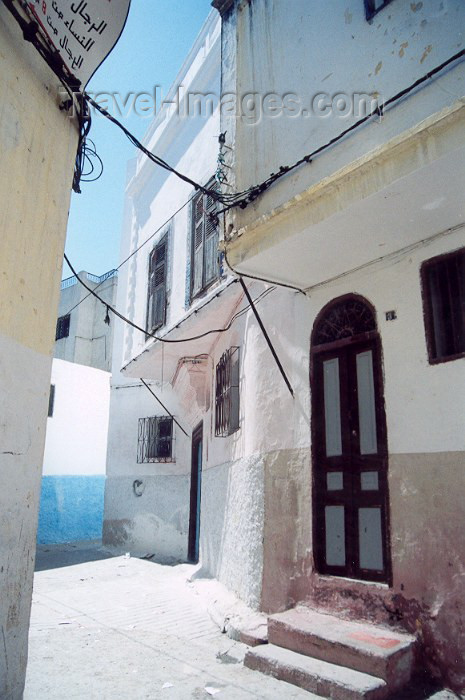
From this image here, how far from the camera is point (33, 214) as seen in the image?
340 centimetres

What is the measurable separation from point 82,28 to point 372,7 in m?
2.93

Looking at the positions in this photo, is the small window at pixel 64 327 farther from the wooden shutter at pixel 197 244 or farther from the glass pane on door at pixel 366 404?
the glass pane on door at pixel 366 404

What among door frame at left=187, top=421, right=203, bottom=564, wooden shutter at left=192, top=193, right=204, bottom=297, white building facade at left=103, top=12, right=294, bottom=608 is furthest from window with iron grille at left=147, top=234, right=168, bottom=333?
door frame at left=187, top=421, right=203, bottom=564

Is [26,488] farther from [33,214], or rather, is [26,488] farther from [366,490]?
[366,490]

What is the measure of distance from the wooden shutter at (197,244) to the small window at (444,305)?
4.71 m

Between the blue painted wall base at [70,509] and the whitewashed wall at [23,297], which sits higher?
the whitewashed wall at [23,297]

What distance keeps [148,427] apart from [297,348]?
7367 mm

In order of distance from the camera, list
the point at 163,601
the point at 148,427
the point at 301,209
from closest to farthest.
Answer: the point at 301,209 → the point at 163,601 → the point at 148,427

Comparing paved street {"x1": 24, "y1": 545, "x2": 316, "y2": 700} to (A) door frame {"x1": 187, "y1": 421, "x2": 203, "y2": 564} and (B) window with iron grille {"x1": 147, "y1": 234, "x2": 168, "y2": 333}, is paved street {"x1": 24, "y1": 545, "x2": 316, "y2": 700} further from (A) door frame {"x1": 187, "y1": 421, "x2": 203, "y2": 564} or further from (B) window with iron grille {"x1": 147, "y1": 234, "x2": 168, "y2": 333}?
(B) window with iron grille {"x1": 147, "y1": 234, "x2": 168, "y2": 333}

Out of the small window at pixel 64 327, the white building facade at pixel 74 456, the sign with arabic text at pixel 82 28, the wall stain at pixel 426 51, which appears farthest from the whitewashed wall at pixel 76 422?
the wall stain at pixel 426 51

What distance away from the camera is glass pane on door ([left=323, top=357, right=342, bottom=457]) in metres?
5.26

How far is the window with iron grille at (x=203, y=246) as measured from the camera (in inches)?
334

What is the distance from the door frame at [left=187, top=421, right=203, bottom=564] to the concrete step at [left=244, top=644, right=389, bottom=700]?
6157 millimetres

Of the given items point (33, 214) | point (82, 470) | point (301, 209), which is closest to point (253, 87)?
point (301, 209)
